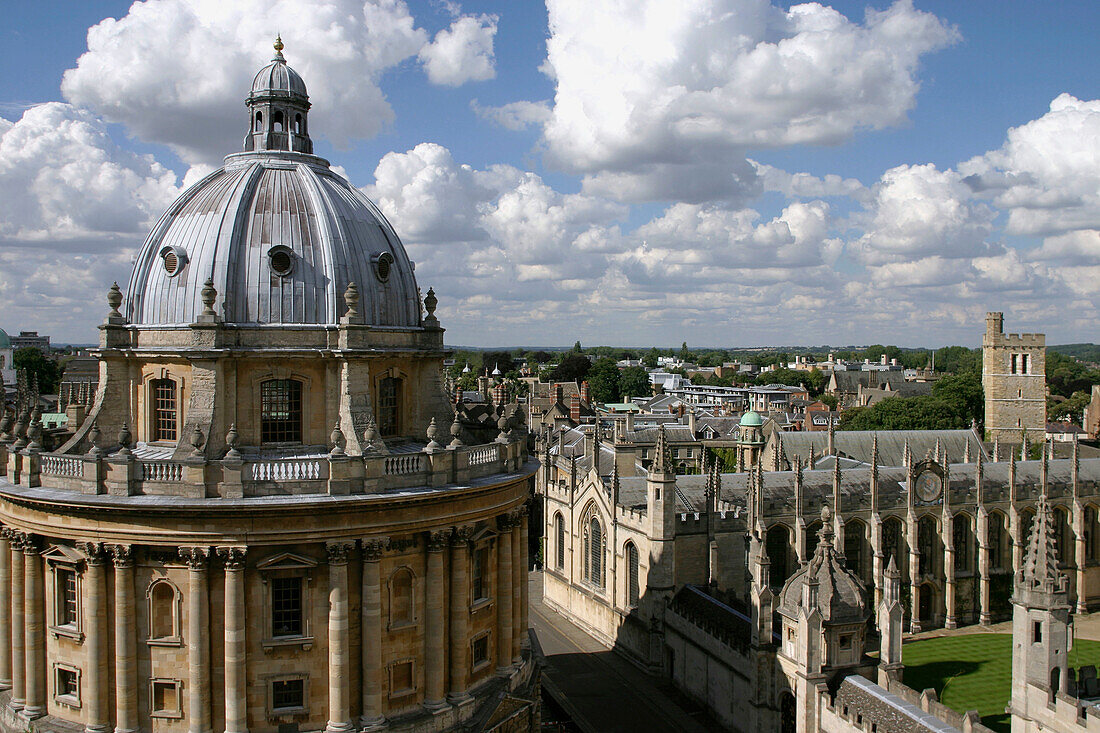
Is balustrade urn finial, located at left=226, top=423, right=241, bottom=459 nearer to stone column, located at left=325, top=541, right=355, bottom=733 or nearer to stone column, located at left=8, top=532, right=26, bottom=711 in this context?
stone column, located at left=325, top=541, right=355, bottom=733

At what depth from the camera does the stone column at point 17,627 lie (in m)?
27.3

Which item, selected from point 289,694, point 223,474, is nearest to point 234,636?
point 289,694

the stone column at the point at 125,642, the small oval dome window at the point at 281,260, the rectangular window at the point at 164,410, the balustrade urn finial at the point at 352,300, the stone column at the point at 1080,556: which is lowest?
the stone column at the point at 1080,556

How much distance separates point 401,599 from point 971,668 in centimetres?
2992

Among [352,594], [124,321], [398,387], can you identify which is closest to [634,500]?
[398,387]

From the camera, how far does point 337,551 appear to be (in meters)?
25.5

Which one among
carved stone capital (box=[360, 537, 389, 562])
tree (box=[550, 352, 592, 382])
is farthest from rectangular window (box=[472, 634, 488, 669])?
tree (box=[550, 352, 592, 382])

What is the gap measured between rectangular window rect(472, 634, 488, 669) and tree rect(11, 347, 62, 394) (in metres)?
130

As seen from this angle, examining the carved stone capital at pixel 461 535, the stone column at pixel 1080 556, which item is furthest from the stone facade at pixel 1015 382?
the carved stone capital at pixel 461 535

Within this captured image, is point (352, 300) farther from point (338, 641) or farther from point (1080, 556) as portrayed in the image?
point (1080, 556)

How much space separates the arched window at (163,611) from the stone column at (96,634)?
144 cm

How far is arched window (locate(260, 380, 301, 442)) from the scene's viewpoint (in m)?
27.8

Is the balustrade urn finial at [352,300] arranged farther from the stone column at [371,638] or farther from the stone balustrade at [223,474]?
the stone column at [371,638]

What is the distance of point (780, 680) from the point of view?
3120cm
